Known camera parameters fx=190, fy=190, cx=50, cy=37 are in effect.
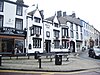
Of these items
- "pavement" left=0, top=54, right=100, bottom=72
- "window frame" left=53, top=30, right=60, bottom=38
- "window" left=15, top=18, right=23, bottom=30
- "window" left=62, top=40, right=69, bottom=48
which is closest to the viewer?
"pavement" left=0, top=54, right=100, bottom=72

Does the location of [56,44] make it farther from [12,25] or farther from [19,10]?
[12,25]

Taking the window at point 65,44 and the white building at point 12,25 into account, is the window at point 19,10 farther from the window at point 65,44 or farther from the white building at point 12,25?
the window at point 65,44

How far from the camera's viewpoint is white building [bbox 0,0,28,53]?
32531mm

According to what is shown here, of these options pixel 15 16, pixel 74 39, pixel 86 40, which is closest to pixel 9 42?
pixel 15 16

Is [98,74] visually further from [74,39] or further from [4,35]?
[74,39]

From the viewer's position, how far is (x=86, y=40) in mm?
67312

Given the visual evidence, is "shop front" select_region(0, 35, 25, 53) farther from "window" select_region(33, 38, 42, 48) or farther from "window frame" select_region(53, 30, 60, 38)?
"window frame" select_region(53, 30, 60, 38)

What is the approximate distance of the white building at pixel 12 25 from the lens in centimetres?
3253

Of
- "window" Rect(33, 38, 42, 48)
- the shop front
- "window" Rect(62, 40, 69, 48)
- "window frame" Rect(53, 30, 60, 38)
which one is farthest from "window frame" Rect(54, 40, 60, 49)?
the shop front

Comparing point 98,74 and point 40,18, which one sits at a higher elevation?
point 40,18

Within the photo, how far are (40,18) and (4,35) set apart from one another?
10.7 meters

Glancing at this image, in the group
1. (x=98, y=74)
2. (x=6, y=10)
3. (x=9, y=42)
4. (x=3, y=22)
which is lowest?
(x=98, y=74)

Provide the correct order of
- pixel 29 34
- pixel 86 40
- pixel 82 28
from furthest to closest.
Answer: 1. pixel 86 40
2. pixel 82 28
3. pixel 29 34

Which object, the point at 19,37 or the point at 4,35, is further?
the point at 19,37
